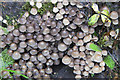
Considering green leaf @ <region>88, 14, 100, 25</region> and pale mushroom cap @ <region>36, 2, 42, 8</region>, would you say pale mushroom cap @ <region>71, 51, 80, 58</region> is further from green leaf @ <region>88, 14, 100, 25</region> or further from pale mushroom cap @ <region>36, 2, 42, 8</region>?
pale mushroom cap @ <region>36, 2, 42, 8</region>

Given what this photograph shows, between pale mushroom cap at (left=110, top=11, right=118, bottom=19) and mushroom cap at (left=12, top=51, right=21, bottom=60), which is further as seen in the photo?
mushroom cap at (left=12, top=51, right=21, bottom=60)

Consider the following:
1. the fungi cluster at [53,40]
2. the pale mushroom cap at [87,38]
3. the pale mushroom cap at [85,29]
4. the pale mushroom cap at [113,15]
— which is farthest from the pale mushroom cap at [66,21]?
the pale mushroom cap at [113,15]

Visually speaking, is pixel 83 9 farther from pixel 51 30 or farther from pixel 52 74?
pixel 52 74

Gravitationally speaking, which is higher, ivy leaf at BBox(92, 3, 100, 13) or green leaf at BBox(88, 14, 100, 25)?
ivy leaf at BBox(92, 3, 100, 13)

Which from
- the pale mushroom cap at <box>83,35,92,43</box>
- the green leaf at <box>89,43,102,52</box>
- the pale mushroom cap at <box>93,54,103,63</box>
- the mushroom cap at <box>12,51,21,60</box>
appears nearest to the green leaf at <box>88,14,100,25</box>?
the pale mushroom cap at <box>83,35,92,43</box>

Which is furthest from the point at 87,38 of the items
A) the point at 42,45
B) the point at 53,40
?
the point at 42,45

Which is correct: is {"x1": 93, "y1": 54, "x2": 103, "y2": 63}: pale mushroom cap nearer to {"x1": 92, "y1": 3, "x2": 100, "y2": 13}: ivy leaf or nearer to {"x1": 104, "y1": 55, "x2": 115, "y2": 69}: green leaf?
{"x1": 104, "y1": 55, "x2": 115, "y2": 69}: green leaf

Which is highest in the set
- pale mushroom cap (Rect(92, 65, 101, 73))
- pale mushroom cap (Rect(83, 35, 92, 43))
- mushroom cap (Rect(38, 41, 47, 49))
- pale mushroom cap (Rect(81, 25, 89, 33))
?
pale mushroom cap (Rect(81, 25, 89, 33))

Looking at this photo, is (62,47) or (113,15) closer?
(113,15)

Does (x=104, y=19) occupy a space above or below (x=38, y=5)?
below

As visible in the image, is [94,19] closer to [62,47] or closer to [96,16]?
[96,16]
